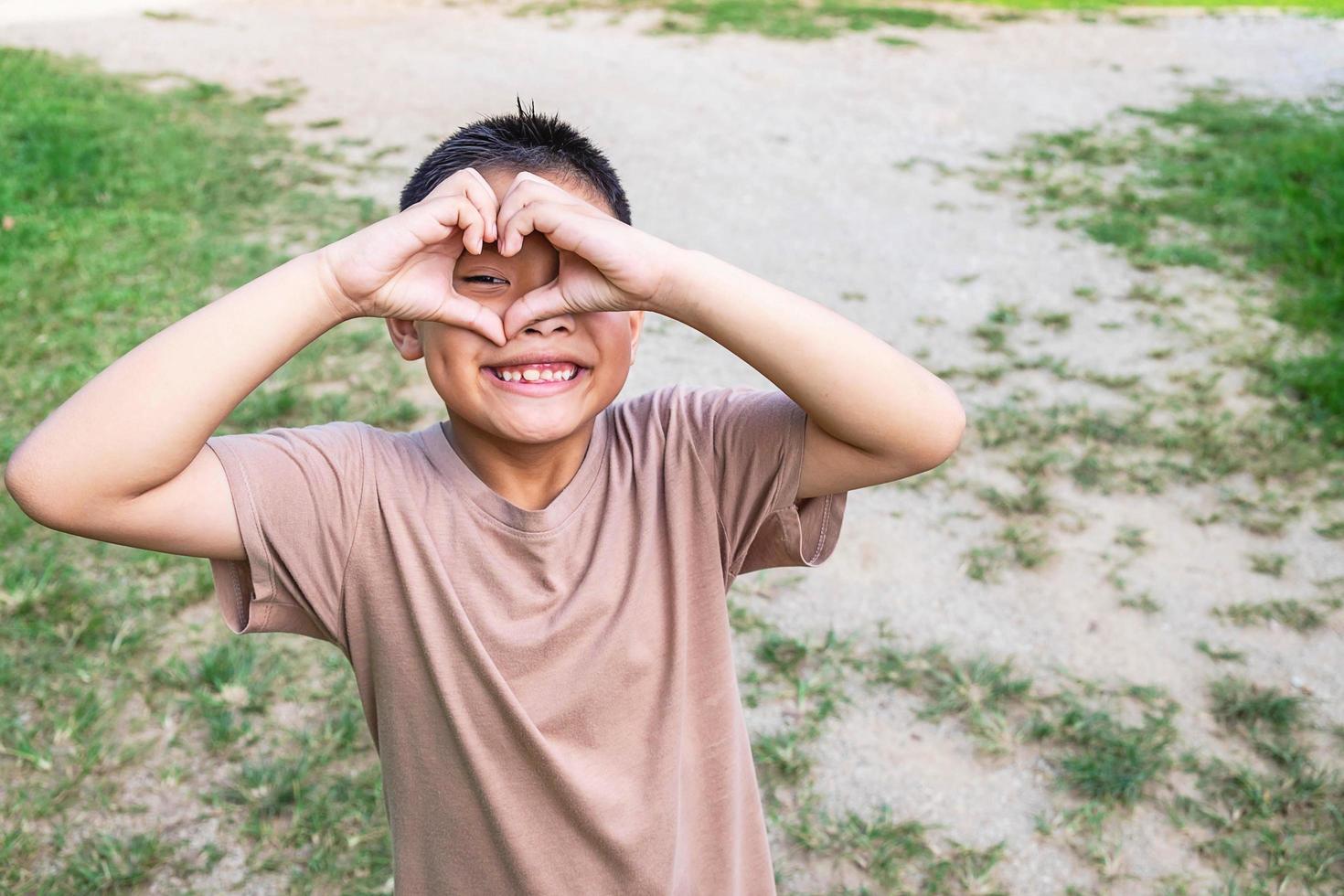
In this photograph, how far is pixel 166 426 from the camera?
48.5 inches

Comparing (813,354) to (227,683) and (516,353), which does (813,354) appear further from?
(227,683)

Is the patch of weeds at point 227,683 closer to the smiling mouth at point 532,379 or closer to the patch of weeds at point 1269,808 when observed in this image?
the smiling mouth at point 532,379

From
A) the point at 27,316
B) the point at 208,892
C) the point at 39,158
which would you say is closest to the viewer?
the point at 208,892

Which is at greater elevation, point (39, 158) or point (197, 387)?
point (197, 387)

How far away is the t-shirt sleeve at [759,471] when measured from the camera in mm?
1438

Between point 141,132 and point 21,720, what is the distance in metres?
5.37

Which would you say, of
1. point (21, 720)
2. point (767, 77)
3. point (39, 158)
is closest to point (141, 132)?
point (39, 158)

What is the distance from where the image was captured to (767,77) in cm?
933

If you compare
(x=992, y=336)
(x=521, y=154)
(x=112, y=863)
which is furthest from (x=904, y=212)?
(x=521, y=154)

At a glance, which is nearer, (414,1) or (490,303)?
(490,303)

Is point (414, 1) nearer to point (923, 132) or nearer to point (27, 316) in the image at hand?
point (923, 132)

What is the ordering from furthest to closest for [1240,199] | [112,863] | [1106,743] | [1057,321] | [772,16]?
[772,16]
[1240,199]
[1057,321]
[1106,743]
[112,863]

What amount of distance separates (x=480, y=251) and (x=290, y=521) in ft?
1.24

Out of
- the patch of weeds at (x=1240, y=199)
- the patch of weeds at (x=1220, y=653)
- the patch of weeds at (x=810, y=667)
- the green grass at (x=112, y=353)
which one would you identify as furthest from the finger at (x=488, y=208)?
the patch of weeds at (x=1240, y=199)
